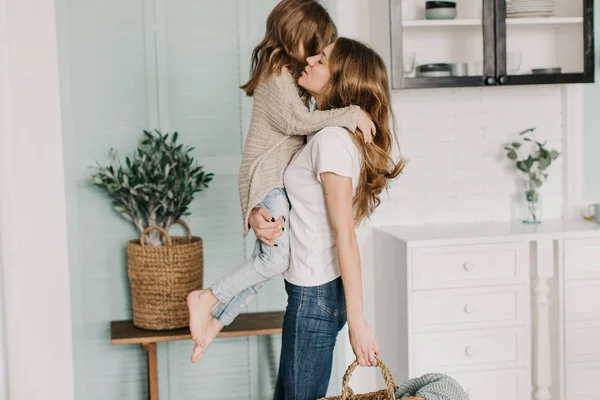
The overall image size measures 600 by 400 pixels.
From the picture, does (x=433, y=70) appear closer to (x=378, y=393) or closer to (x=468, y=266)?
(x=468, y=266)

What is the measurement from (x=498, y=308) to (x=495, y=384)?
314 millimetres

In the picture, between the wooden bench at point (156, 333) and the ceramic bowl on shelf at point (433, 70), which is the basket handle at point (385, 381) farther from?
the ceramic bowl on shelf at point (433, 70)

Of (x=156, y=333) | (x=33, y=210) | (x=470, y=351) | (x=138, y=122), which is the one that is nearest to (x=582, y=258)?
(x=470, y=351)

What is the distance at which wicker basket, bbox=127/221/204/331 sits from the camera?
10.2 feet

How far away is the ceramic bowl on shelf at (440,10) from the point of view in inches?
127

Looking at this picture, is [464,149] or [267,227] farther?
[464,149]

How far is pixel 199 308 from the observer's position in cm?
246

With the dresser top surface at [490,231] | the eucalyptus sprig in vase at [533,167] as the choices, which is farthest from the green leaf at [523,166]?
the dresser top surface at [490,231]

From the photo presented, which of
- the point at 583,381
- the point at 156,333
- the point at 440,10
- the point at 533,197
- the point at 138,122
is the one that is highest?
the point at 440,10

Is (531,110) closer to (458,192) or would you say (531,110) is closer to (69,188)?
(458,192)

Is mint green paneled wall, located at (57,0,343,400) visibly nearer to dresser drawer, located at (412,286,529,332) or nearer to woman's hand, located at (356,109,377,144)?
dresser drawer, located at (412,286,529,332)

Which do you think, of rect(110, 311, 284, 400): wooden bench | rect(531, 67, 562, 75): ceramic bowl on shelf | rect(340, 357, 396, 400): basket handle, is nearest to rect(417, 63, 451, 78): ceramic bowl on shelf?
rect(531, 67, 562, 75): ceramic bowl on shelf

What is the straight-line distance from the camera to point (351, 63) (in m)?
2.14

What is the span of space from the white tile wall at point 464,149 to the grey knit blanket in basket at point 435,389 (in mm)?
1497
